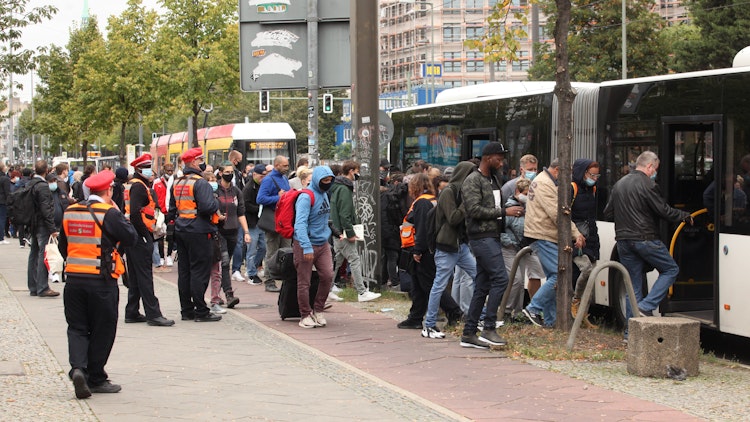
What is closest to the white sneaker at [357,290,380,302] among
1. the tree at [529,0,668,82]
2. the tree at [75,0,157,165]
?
the tree at [75,0,157,165]

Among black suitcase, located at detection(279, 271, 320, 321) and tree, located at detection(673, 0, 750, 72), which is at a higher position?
tree, located at detection(673, 0, 750, 72)

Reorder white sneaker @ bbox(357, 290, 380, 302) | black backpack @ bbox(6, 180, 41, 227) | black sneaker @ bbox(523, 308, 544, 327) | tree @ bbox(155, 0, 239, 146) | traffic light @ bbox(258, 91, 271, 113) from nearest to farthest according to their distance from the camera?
black sneaker @ bbox(523, 308, 544, 327) → white sneaker @ bbox(357, 290, 380, 302) → black backpack @ bbox(6, 180, 41, 227) → traffic light @ bbox(258, 91, 271, 113) → tree @ bbox(155, 0, 239, 146)

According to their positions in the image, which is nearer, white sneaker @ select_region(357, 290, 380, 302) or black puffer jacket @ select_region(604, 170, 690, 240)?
black puffer jacket @ select_region(604, 170, 690, 240)

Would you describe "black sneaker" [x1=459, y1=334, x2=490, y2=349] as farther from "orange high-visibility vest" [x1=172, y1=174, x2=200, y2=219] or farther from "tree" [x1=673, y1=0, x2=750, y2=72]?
"tree" [x1=673, y1=0, x2=750, y2=72]

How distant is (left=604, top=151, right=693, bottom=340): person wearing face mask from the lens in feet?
33.5

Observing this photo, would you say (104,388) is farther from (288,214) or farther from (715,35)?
(715,35)

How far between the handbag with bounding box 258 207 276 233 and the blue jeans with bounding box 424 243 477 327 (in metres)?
4.44

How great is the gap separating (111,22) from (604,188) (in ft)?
119

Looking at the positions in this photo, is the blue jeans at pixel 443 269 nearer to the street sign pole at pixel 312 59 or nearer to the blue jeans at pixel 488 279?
the blue jeans at pixel 488 279

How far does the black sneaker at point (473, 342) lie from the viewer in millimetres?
10300

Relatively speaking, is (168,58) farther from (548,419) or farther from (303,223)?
(548,419)

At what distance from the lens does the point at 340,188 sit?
44.4 ft

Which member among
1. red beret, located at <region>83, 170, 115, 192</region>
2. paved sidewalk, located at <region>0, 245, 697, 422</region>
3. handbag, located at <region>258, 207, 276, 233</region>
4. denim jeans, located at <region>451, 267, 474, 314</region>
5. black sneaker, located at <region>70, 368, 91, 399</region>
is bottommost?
paved sidewalk, located at <region>0, 245, 697, 422</region>

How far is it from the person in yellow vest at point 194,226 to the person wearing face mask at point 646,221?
4427 mm
